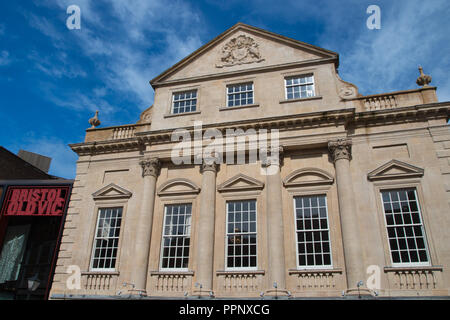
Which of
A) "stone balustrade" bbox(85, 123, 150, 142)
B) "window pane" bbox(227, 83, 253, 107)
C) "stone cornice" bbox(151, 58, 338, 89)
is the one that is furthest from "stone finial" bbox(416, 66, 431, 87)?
"stone balustrade" bbox(85, 123, 150, 142)

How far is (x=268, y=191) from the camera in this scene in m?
15.1

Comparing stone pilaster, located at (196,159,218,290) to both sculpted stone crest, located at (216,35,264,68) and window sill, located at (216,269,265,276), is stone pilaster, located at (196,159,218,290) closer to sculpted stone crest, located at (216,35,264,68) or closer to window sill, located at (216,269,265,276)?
window sill, located at (216,269,265,276)

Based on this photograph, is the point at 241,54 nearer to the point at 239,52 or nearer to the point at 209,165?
the point at 239,52

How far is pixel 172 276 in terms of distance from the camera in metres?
14.9

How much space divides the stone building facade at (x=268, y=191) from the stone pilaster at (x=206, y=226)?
5 cm

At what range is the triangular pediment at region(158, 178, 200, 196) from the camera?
16.4 meters

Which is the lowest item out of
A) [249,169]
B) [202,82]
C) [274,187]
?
[274,187]

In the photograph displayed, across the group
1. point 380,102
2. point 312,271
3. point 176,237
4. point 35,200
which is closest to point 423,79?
point 380,102

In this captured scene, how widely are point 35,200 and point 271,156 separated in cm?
1311

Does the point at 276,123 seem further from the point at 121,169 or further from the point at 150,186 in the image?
the point at 121,169

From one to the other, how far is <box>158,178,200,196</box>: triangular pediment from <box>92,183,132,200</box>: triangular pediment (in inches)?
77.0

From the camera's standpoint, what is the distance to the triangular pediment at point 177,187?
16.4 m

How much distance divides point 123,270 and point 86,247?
242 centimetres
